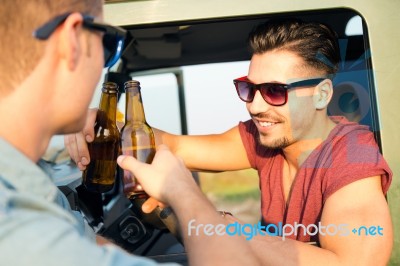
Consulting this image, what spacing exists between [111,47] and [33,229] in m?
0.54

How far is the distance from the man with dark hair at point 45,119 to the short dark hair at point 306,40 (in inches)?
39.6

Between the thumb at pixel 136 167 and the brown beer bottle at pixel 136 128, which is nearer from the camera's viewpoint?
the thumb at pixel 136 167

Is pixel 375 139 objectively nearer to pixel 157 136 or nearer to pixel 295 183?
pixel 295 183

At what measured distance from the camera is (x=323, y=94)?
199cm

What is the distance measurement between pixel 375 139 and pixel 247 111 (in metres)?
0.50

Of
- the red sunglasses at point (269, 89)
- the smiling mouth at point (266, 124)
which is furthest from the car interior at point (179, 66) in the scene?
the smiling mouth at point (266, 124)

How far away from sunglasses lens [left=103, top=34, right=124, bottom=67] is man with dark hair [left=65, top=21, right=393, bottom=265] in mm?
699

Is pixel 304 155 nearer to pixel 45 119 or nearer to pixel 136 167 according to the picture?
pixel 136 167

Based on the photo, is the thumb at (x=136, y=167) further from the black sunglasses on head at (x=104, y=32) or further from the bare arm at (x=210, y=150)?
the bare arm at (x=210, y=150)

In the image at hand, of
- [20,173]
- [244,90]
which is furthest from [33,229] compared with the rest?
[244,90]

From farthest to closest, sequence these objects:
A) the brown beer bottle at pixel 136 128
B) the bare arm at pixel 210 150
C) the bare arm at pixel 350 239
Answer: the bare arm at pixel 210 150 < the brown beer bottle at pixel 136 128 < the bare arm at pixel 350 239

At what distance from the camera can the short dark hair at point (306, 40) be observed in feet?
6.54

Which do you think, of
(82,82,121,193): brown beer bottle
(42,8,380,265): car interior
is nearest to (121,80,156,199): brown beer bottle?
(82,82,121,193): brown beer bottle

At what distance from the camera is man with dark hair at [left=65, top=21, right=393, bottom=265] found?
5.62 feet
